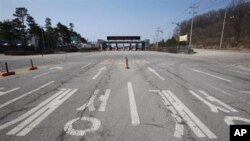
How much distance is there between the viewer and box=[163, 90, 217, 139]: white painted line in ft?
16.4

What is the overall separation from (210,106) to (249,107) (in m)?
1.24

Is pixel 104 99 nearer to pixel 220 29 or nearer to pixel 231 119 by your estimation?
pixel 231 119

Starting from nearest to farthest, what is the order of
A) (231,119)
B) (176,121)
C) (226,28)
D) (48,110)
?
(176,121) → (231,119) → (48,110) → (226,28)

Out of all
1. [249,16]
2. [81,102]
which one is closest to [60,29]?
[249,16]

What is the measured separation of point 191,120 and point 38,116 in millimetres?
4285

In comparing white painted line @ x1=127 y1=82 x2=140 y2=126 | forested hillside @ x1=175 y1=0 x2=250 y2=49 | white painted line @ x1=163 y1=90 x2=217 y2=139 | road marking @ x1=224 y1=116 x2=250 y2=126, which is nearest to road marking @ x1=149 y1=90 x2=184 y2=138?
white painted line @ x1=163 y1=90 x2=217 y2=139

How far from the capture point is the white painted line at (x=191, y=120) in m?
5.01

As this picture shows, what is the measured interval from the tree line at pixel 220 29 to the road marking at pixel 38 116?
6581 cm

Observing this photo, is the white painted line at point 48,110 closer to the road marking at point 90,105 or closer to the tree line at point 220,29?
the road marking at point 90,105

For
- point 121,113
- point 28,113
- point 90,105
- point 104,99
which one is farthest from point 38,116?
point 104,99

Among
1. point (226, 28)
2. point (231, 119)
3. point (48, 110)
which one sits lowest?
point (231, 119)

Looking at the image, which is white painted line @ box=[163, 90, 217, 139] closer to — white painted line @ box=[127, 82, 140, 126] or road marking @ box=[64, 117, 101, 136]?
white painted line @ box=[127, 82, 140, 126]

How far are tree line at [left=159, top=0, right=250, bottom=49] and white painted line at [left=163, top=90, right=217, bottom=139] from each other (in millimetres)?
64291

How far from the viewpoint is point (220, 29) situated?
5251 inches
